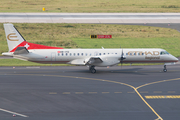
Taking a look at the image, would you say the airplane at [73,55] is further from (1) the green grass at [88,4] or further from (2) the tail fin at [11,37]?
(1) the green grass at [88,4]

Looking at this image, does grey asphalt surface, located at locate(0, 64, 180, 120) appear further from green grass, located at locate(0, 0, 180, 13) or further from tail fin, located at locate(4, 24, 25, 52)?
green grass, located at locate(0, 0, 180, 13)

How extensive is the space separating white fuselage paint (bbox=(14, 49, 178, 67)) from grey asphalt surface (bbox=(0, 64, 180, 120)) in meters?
1.80

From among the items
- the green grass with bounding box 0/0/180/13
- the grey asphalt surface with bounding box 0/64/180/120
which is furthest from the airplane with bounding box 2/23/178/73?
the green grass with bounding box 0/0/180/13

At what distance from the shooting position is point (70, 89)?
30.0m

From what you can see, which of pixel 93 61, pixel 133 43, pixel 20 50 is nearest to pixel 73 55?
pixel 93 61

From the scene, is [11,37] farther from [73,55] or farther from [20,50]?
[73,55]

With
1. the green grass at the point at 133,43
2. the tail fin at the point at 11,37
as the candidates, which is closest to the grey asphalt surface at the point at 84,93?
the tail fin at the point at 11,37

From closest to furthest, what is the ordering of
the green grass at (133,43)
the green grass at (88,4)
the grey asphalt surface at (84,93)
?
the grey asphalt surface at (84,93) < the green grass at (133,43) < the green grass at (88,4)

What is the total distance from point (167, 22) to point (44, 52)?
168 feet

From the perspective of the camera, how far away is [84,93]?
93.2 feet

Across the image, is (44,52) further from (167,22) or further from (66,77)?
(167,22)

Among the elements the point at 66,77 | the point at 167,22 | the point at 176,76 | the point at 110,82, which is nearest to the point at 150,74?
the point at 176,76

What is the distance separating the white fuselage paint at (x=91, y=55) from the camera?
37938mm

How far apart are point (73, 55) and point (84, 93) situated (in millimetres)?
11278
